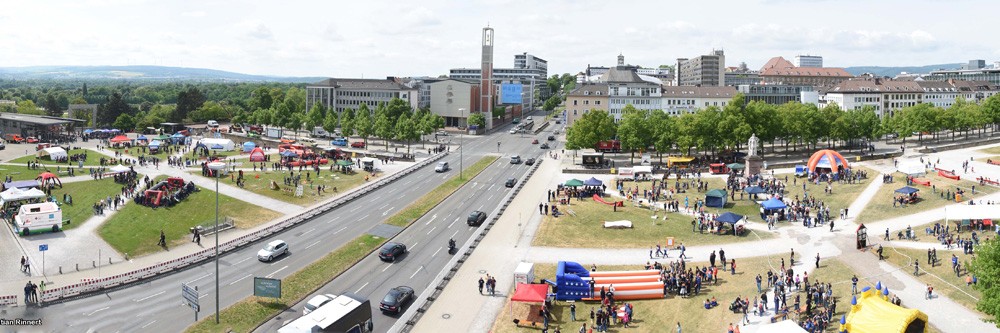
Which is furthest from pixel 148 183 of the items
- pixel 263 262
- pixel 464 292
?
pixel 464 292

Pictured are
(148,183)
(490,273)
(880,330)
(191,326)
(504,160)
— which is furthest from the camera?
(504,160)

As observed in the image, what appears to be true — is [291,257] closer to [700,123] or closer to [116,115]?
[700,123]

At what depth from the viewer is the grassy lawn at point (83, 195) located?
6688 centimetres

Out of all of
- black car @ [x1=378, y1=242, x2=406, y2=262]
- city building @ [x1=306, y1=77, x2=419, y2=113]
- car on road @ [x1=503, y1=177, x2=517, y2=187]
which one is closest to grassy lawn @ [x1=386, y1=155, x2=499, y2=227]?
car on road @ [x1=503, y1=177, x2=517, y2=187]

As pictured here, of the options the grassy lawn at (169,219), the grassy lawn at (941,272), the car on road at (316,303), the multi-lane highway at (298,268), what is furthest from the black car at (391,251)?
the grassy lawn at (941,272)

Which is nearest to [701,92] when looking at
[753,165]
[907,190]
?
[753,165]

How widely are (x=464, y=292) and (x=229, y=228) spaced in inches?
1174

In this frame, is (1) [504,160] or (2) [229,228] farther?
(1) [504,160]

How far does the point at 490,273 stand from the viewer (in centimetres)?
4684

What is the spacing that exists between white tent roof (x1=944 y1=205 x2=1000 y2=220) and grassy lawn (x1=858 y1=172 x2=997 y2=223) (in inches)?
279

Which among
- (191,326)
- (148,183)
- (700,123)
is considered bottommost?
(191,326)

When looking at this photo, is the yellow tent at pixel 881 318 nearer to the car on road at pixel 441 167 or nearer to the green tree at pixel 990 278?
the green tree at pixel 990 278

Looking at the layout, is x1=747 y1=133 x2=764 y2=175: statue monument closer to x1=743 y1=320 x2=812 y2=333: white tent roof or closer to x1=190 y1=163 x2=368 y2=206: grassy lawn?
x1=190 y1=163 x2=368 y2=206: grassy lawn

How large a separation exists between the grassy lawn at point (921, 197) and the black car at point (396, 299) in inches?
1601
